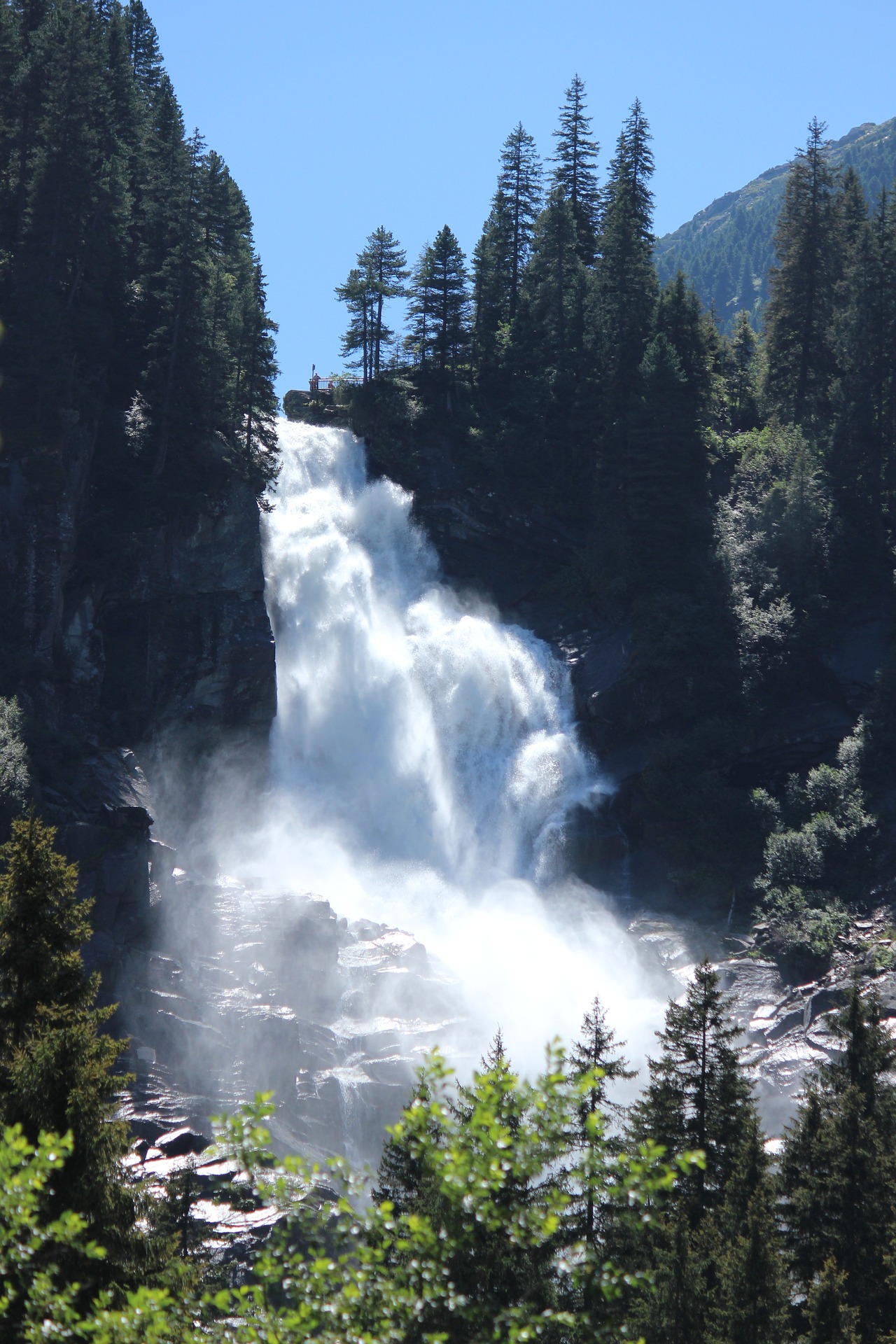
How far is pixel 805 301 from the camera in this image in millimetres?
64938

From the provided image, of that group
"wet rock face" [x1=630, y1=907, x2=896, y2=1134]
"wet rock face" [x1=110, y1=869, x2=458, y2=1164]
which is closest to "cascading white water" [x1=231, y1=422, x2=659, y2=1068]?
"wet rock face" [x1=630, y1=907, x2=896, y2=1134]

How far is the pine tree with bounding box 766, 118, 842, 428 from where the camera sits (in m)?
63.9

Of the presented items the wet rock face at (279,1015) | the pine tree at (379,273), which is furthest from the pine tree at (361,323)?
the wet rock face at (279,1015)

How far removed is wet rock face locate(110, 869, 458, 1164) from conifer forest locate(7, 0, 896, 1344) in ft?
0.51

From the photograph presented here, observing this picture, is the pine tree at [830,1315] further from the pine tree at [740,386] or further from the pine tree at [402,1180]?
the pine tree at [740,386]

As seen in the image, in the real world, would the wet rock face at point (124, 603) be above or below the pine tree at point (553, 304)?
below

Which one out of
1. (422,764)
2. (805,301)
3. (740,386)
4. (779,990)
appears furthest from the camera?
(740,386)

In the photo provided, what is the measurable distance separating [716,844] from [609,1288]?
1569 inches

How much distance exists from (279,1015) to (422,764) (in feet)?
53.8

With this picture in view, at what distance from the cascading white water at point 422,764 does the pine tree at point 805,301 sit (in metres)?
19.7

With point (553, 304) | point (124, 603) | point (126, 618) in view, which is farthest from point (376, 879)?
point (553, 304)

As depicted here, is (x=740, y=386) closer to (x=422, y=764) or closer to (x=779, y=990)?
(x=422, y=764)

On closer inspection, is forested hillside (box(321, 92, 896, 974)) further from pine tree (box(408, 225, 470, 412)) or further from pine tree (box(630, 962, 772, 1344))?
pine tree (box(630, 962, 772, 1344))

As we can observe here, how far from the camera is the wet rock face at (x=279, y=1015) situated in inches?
1415
